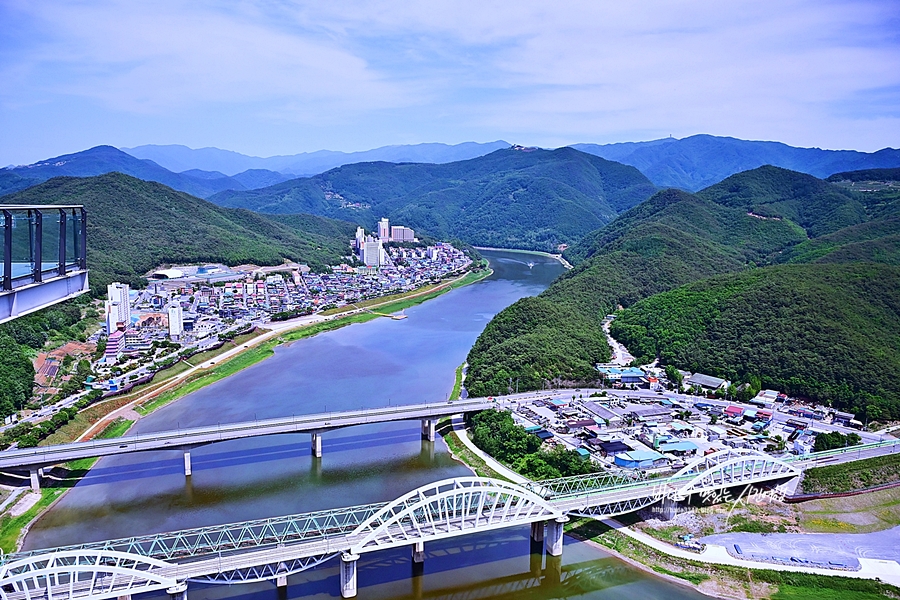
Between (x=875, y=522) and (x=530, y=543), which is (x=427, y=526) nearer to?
(x=530, y=543)

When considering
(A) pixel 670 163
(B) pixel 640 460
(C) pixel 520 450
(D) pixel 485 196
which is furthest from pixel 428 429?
(A) pixel 670 163

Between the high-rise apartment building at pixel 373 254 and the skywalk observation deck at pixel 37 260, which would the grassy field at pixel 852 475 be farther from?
the high-rise apartment building at pixel 373 254

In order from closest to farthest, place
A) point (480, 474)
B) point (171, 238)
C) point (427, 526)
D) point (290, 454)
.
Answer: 1. point (427, 526)
2. point (480, 474)
3. point (290, 454)
4. point (171, 238)

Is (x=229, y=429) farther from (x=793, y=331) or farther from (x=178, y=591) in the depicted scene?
(x=793, y=331)

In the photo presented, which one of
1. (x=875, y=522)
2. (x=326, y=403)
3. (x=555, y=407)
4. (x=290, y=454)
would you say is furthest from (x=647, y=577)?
(x=326, y=403)

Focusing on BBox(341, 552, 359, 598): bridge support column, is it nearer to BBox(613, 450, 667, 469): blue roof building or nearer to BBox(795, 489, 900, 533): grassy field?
BBox(613, 450, 667, 469): blue roof building

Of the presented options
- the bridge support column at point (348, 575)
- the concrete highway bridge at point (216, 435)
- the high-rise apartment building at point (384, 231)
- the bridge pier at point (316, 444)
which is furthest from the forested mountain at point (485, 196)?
the bridge support column at point (348, 575)

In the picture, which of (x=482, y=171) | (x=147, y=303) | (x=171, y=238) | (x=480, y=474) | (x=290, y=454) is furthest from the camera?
(x=482, y=171)
